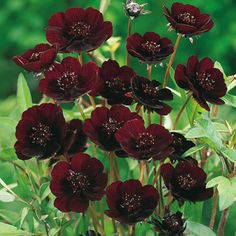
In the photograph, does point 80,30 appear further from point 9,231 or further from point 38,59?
point 9,231

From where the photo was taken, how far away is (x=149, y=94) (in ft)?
2.30

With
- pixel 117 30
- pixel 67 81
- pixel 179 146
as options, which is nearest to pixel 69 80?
pixel 67 81

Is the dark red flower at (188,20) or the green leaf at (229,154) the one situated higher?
the dark red flower at (188,20)

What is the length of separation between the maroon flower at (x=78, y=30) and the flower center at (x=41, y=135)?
0.08 m

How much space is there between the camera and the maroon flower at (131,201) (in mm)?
677

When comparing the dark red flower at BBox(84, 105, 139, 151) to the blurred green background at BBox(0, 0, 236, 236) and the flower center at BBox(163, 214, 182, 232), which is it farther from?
the blurred green background at BBox(0, 0, 236, 236)

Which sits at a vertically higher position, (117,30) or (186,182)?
(186,182)

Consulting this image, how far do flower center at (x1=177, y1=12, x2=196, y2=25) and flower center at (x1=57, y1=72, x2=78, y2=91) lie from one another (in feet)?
0.41

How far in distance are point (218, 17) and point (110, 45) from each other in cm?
233

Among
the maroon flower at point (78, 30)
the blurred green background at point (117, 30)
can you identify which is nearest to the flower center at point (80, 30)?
the maroon flower at point (78, 30)

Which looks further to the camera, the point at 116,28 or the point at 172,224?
the point at 116,28

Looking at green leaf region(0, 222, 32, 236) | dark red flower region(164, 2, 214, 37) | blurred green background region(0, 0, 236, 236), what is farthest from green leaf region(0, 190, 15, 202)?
blurred green background region(0, 0, 236, 236)

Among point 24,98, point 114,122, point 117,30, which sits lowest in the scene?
point 117,30

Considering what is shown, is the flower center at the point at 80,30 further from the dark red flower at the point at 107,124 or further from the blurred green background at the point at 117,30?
the blurred green background at the point at 117,30
